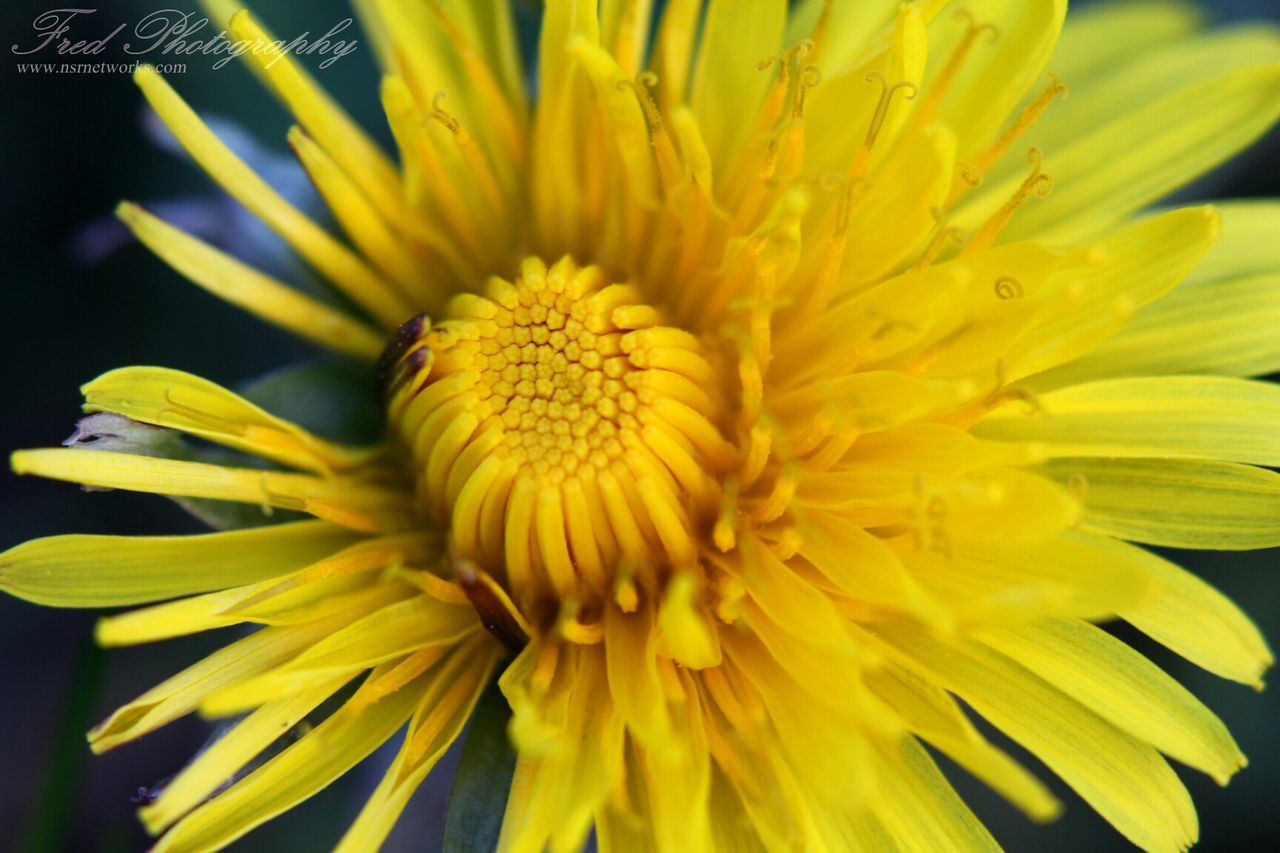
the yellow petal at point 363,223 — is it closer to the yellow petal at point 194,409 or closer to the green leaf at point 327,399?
the green leaf at point 327,399

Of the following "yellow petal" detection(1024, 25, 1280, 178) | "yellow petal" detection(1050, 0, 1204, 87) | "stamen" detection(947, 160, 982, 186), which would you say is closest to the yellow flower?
"stamen" detection(947, 160, 982, 186)

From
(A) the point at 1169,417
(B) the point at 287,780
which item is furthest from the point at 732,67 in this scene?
(B) the point at 287,780

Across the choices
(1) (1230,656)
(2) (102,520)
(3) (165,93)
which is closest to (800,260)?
(1) (1230,656)

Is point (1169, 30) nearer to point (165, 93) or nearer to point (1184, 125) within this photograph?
point (1184, 125)

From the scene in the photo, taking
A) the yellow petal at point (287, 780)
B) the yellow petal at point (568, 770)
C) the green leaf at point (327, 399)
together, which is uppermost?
the green leaf at point (327, 399)

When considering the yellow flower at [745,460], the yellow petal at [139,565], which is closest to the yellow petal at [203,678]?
the yellow flower at [745,460]

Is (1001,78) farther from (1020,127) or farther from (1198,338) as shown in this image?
(1198,338)
